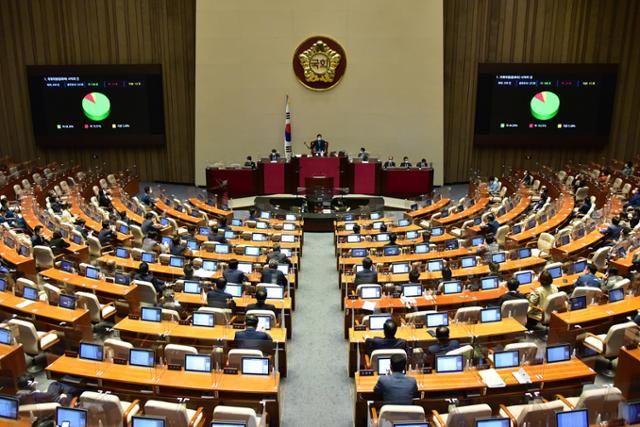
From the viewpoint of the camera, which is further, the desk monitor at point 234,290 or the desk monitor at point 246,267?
the desk monitor at point 246,267

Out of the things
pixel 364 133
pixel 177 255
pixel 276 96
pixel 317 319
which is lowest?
pixel 317 319

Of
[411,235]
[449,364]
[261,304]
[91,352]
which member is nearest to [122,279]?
[91,352]

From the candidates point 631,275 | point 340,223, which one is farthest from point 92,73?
point 631,275

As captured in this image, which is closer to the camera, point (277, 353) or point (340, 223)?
point (277, 353)

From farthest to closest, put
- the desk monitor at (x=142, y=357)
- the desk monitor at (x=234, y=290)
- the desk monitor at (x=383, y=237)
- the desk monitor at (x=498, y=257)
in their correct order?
the desk monitor at (x=383, y=237)
the desk monitor at (x=498, y=257)
the desk monitor at (x=234, y=290)
the desk monitor at (x=142, y=357)

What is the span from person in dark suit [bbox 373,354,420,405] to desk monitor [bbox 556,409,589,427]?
146 centimetres

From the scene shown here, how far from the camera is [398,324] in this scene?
8828 mm

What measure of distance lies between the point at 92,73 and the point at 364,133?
10.8 meters

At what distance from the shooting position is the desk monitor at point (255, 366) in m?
6.91

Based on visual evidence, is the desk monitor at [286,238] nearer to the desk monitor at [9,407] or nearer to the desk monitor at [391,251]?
the desk monitor at [391,251]

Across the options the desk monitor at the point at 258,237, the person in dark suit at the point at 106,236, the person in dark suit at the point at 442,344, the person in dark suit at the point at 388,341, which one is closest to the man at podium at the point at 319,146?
the desk monitor at the point at 258,237

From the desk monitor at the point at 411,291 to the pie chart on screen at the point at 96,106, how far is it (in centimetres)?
1717

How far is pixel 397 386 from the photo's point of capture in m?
6.19

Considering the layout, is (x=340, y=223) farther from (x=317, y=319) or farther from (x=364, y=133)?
(x=364, y=133)
